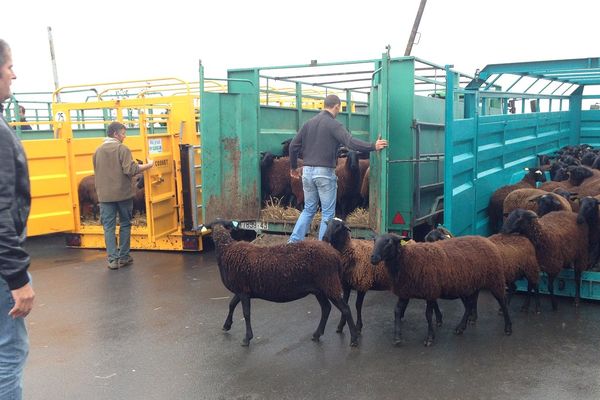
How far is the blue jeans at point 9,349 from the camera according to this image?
2611 millimetres

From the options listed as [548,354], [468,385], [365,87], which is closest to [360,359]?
[468,385]

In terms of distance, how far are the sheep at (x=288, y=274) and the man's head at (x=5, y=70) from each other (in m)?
2.74

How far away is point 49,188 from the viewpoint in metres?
9.16

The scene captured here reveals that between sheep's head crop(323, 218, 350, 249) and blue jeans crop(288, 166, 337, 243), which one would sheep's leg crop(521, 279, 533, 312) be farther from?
blue jeans crop(288, 166, 337, 243)

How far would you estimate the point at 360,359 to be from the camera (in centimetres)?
452

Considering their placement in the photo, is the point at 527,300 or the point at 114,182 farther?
the point at 114,182

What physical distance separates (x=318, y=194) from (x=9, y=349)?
431cm

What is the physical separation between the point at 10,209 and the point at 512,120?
7441mm

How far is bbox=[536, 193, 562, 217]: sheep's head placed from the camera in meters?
6.40

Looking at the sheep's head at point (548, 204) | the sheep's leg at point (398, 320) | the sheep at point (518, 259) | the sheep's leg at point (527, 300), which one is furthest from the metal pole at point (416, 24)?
the sheep's leg at point (398, 320)

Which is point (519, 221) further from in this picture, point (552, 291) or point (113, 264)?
point (113, 264)

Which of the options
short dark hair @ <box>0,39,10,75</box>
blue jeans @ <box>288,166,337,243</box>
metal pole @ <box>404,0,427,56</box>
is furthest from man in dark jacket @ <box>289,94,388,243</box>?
metal pole @ <box>404,0,427,56</box>

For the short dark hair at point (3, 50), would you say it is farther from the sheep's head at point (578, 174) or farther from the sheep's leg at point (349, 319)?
the sheep's head at point (578, 174)

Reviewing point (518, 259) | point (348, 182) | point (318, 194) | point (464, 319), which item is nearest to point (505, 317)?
point (464, 319)
